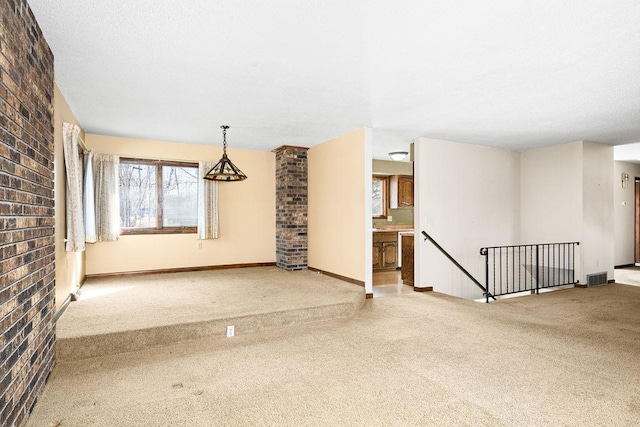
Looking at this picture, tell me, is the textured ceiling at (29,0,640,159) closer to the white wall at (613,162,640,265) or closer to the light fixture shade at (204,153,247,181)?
the light fixture shade at (204,153,247,181)

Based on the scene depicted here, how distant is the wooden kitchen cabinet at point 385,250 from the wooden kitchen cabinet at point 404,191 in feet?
3.60

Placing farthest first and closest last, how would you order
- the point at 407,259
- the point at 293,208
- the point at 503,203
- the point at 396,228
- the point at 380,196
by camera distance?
the point at 380,196, the point at 396,228, the point at 503,203, the point at 293,208, the point at 407,259

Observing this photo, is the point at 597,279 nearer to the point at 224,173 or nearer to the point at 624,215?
the point at 624,215

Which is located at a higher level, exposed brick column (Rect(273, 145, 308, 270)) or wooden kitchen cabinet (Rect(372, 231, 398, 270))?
exposed brick column (Rect(273, 145, 308, 270))

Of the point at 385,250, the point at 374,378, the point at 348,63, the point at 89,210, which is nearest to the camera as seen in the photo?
the point at 374,378

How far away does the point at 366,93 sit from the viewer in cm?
379

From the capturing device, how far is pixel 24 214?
2.22 meters

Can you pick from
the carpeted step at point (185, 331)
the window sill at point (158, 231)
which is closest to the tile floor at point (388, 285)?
the carpeted step at point (185, 331)

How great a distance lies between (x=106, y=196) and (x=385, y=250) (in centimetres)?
554

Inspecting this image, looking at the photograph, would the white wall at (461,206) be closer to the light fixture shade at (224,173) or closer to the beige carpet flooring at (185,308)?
the beige carpet flooring at (185,308)

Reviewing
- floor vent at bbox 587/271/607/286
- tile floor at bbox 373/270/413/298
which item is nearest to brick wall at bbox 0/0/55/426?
tile floor at bbox 373/270/413/298

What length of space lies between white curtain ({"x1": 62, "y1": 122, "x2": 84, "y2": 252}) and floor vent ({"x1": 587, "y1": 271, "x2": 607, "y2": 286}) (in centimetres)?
785

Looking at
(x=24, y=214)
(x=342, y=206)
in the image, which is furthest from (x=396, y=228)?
(x=24, y=214)

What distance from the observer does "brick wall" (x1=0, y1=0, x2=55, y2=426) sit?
6.30 feet
